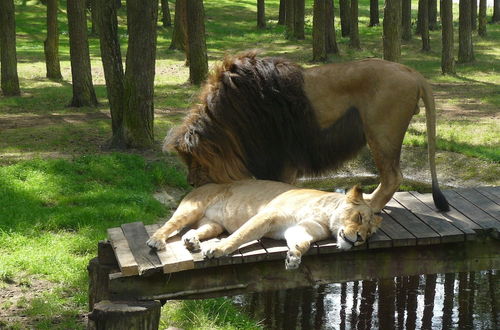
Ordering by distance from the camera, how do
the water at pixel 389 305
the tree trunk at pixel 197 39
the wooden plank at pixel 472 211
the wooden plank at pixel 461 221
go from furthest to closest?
the tree trunk at pixel 197 39 < the water at pixel 389 305 < the wooden plank at pixel 472 211 < the wooden plank at pixel 461 221

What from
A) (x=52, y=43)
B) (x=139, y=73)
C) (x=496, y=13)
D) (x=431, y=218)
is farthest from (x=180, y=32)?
(x=431, y=218)

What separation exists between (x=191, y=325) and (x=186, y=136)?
147 centimetres

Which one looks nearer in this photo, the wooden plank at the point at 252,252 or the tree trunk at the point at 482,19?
the wooden plank at the point at 252,252

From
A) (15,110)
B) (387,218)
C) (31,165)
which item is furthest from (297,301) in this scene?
(15,110)

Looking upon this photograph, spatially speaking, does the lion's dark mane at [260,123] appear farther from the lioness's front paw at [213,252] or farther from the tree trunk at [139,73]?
the tree trunk at [139,73]

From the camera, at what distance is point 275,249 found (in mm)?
5023

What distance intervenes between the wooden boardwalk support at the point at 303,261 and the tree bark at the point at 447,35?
13454mm

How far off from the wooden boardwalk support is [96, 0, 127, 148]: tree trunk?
19.2 feet

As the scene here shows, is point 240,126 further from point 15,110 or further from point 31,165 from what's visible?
point 15,110

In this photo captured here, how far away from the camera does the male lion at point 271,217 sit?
498 centimetres

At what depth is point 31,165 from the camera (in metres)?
9.88

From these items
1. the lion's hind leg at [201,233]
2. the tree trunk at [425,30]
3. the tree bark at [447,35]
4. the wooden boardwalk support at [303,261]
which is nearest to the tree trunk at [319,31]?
the tree bark at [447,35]

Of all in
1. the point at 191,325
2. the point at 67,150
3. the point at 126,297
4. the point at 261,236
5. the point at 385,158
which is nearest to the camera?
the point at 126,297

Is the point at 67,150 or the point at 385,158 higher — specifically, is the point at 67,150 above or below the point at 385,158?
below
